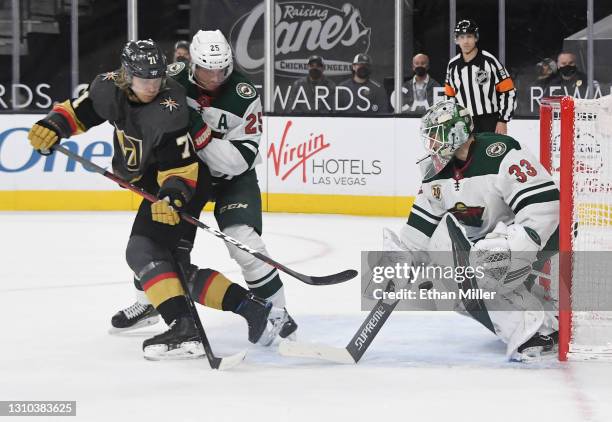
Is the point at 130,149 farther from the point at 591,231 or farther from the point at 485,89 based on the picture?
the point at 485,89

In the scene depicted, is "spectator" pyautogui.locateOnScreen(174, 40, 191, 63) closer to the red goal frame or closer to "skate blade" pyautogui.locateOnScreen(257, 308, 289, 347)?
"skate blade" pyautogui.locateOnScreen(257, 308, 289, 347)

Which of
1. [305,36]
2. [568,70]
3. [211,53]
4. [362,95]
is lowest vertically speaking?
[211,53]

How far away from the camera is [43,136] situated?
3.85 meters

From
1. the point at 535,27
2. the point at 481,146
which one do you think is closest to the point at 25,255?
the point at 481,146

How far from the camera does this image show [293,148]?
8.70 meters

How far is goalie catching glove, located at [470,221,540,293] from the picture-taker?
3.66 meters

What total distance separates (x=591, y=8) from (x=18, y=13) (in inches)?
165

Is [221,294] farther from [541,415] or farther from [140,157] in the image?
[541,415]

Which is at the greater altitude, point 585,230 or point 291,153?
point 291,153

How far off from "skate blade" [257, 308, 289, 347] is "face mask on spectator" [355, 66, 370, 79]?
539 cm

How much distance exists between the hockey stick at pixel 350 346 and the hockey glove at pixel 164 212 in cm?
49

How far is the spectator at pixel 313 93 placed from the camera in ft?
30.5

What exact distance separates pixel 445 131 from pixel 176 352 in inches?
40.0

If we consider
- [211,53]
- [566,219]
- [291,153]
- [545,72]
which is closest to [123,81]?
[211,53]
